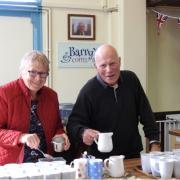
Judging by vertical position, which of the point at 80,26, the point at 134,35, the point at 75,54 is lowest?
the point at 75,54

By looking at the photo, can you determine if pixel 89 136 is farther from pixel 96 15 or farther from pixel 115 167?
pixel 96 15

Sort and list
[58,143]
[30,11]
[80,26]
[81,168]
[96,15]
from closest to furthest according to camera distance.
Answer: [81,168] → [58,143] → [30,11] → [80,26] → [96,15]

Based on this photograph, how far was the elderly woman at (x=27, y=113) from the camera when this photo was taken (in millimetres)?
2291

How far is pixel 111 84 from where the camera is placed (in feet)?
8.66

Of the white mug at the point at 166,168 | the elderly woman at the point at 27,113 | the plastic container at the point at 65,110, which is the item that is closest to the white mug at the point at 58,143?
the elderly woman at the point at 27,113

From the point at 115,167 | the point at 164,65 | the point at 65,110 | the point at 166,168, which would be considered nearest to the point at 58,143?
the point at 115,167

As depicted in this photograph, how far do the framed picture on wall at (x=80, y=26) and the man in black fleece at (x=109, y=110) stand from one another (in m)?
1.73

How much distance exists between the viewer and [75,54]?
435 centimetres

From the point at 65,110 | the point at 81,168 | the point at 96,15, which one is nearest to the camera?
the point at 81,168

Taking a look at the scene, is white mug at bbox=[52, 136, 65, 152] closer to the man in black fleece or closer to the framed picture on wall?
the man in black fleece

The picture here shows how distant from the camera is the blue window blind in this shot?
13.4 ft

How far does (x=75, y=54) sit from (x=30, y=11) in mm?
697

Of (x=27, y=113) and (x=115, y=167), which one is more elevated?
(x=27, y=113)

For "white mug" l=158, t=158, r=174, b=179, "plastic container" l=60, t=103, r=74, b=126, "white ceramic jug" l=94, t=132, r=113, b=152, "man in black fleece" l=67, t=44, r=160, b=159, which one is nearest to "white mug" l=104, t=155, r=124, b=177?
"white ceramic jug" l=94, t=132, r=113, b=152
